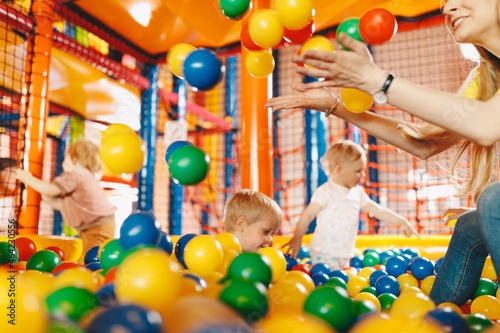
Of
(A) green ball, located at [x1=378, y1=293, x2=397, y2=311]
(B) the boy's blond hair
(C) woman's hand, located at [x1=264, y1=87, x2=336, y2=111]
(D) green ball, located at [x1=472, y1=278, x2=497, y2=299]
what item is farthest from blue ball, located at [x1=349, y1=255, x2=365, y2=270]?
(C) woman's hand, located at [x1=264, y1=87, x2=336, y2=111]

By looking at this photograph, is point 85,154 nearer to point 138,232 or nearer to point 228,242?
point 228,242

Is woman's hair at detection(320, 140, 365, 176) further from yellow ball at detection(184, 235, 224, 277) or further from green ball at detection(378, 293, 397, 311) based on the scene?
yellow ball at detection(184, 235, 224, 277)

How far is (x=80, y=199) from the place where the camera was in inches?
85.4

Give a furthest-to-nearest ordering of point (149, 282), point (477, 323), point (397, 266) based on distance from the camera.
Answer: point (397, 266)
point (477, 323)
point (149, 282)

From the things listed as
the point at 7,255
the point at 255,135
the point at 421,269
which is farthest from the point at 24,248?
the point at 421,269

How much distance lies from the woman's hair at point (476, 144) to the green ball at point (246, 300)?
78cm

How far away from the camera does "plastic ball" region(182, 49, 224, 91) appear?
84 centimetres

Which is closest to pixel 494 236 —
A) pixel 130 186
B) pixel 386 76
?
pixel 386 76

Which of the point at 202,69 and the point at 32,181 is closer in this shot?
the point at 202,69

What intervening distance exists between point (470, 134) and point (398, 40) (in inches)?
212

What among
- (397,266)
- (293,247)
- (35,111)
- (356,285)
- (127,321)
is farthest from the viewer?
(35,111)

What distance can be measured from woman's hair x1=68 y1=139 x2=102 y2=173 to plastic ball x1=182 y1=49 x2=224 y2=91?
153cm

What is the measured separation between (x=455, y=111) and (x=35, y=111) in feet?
6.25

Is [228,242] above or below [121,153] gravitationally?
below
